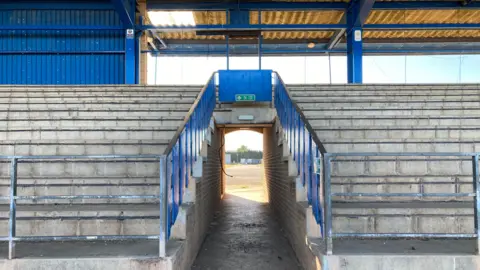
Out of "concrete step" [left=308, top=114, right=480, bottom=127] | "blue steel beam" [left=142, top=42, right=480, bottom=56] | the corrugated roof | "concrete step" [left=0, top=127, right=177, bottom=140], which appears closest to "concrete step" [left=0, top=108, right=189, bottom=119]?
"concrete step" [left=0, top=127, right=177, bottom=140]

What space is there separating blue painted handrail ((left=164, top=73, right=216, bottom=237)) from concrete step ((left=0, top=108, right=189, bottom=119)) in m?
1.50

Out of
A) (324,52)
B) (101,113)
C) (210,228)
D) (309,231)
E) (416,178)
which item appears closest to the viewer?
(309,231)

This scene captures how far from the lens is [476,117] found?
23.2ft

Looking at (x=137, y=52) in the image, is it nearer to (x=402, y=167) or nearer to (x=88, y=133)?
(x=88, y=133)

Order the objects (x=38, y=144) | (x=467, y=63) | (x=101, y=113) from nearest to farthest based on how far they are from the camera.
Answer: (x=38, y=144) < (x=101, y=113) < (x=467, y=63)

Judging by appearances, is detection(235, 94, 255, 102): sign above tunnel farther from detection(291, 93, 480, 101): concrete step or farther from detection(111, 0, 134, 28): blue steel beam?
detection(111, 0, 134, 28): blue steel beam

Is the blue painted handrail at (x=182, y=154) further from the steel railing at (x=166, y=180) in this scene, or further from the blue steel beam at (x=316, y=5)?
the blue steel beam at (x=316, y=5)

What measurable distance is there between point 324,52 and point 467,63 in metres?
5.74

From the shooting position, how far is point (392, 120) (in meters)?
7.23

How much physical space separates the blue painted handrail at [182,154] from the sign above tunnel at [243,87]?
2.83 metres

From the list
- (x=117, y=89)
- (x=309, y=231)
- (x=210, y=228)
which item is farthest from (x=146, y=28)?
(x=309, y=231)

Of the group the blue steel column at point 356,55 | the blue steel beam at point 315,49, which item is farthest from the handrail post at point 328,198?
the blue steel beam at point 315,49

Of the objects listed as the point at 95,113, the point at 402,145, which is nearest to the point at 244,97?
the point at 95,113

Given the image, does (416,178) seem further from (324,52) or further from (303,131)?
(324,52)
